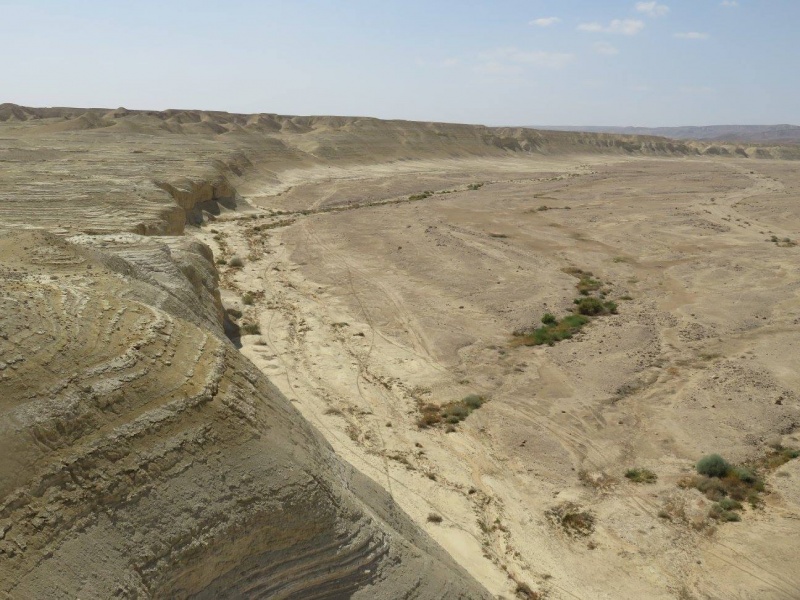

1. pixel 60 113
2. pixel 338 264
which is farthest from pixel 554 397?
pixel 60 113

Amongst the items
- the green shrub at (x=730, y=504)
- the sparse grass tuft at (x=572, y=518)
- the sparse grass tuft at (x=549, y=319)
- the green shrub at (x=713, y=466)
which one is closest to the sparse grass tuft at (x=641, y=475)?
the green shrub at (x=713, y=466)

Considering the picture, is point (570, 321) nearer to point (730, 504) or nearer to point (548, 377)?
point (548, 377)

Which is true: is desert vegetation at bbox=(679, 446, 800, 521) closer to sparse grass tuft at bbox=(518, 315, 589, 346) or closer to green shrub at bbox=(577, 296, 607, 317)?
sparse grass tuft at bbox=(518, 315, 589, 346)

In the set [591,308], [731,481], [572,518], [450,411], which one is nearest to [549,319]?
[591,308]

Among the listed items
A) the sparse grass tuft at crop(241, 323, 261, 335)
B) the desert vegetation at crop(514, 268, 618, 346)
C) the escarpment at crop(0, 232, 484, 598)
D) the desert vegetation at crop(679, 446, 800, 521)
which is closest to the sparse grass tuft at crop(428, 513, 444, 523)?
the escarpment at crop(0, 232, 484, 598)

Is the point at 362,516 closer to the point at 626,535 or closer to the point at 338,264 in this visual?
the point at 626,535
